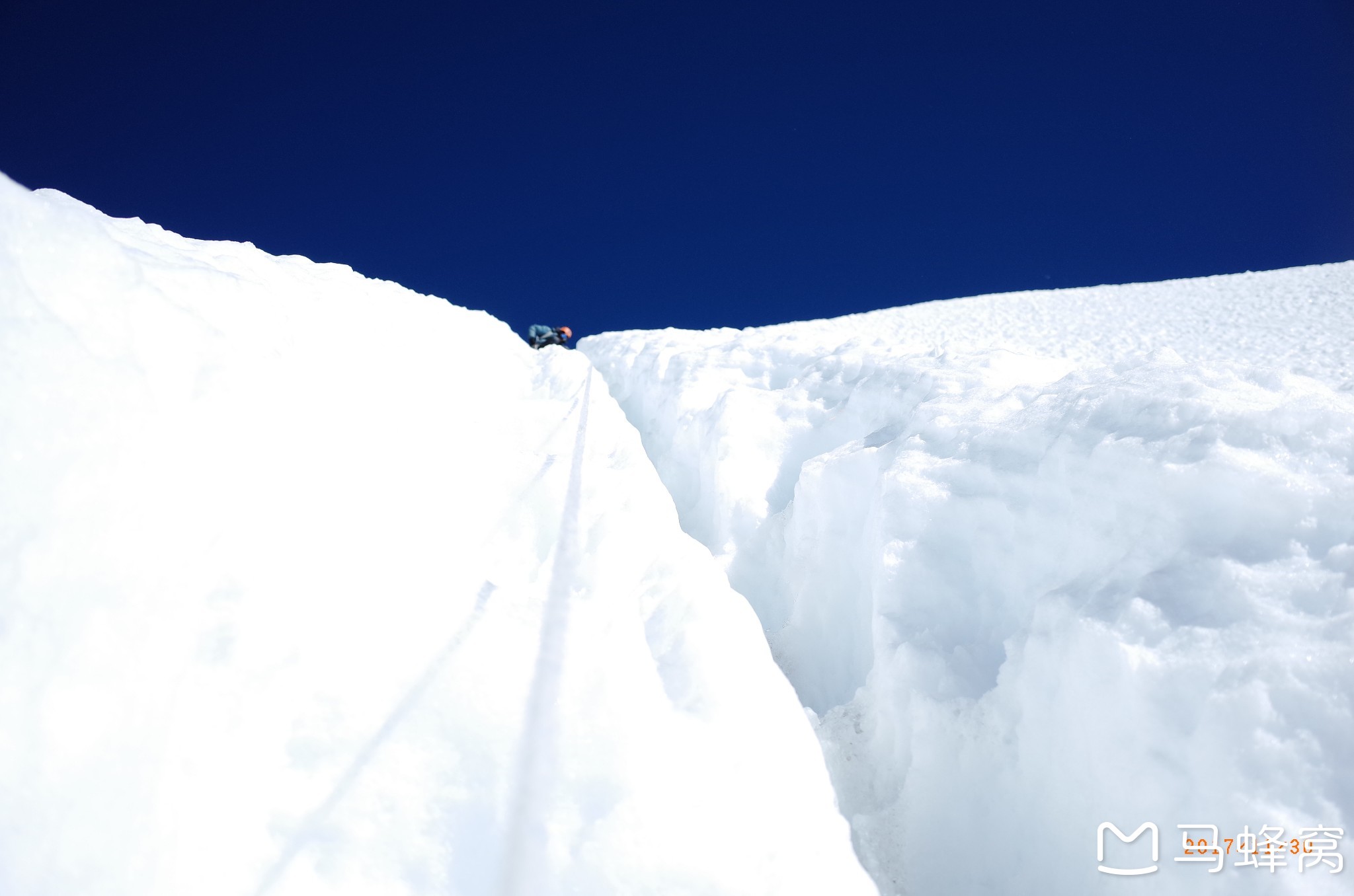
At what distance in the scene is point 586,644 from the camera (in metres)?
2.27

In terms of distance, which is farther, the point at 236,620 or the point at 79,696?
the point at 236,620

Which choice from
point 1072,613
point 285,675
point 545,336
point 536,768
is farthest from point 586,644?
point 545,336

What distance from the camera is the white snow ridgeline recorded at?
1589 millimetres

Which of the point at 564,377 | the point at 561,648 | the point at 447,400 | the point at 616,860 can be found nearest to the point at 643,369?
the point at 564,377

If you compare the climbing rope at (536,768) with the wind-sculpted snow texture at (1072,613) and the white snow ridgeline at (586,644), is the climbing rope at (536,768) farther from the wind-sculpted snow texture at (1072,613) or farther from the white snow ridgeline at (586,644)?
the wind-sculpted snow texture at (1072,613)

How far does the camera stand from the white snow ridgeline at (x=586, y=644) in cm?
159

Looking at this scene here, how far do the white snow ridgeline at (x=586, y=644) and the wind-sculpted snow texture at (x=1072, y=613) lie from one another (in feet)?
0.04

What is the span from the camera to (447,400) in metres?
4.85

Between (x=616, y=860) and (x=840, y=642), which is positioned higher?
(x=840, y=642)

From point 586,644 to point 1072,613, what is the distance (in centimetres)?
178

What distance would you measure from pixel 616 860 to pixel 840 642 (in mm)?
2026

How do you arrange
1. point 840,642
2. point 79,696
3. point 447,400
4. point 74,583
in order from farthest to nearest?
1. point 447,400
2. point 840,642
3. point 74,583
4. point 79,696

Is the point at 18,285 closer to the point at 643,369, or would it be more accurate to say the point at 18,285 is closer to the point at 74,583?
the point at 74,583

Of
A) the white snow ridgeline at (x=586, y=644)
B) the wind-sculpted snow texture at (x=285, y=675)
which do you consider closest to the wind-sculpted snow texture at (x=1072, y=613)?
the white snow ridgeline at (x=586, y=644)
